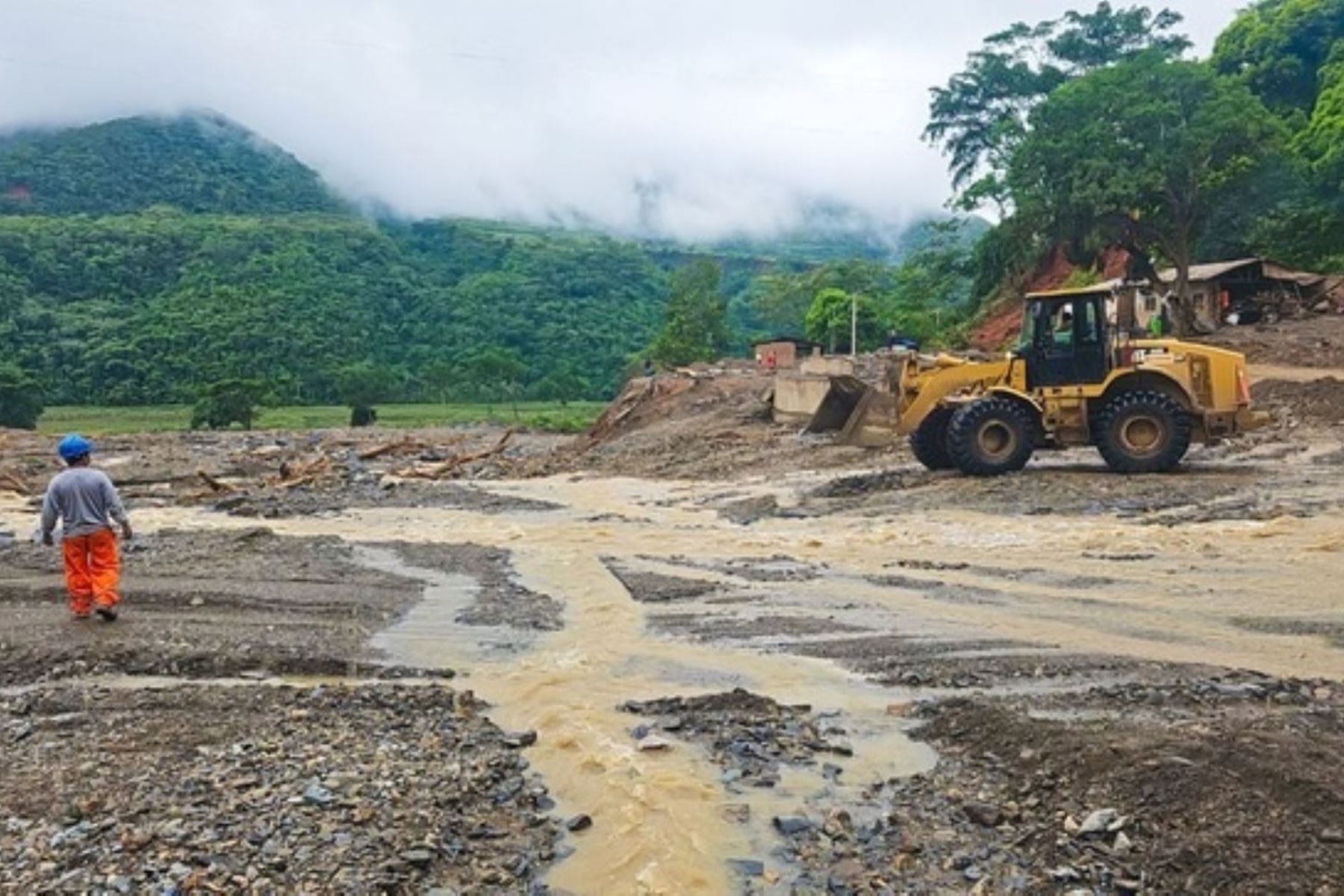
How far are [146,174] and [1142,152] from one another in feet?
476

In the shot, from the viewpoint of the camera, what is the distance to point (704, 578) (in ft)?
42.6

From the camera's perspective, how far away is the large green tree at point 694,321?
73.1m

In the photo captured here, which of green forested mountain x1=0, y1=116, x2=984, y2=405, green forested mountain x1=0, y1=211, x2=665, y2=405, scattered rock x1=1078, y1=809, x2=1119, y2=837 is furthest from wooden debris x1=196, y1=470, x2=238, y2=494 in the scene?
green forested mountain x1=0, y1=211, x2=665, y2=405

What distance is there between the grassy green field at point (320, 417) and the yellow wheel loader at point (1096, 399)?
1511 inches

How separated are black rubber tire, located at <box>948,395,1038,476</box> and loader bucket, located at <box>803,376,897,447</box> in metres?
5.19

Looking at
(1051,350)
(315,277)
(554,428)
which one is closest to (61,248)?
(315,277)

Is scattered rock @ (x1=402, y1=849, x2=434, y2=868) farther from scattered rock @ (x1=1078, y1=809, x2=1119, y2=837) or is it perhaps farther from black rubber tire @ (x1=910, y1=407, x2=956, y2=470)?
black rubber tire @ (x1=910, y1=407, x2=956, y2=470)

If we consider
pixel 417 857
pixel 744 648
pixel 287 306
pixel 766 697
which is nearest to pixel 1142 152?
pixel 744 648

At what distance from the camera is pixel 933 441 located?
20.4 meters

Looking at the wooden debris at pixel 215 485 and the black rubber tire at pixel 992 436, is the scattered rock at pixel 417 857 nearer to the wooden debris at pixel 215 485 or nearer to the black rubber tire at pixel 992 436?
the black rubber tire at pixel 992 436

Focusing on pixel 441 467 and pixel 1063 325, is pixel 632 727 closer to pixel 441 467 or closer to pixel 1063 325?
pixel 1063 325

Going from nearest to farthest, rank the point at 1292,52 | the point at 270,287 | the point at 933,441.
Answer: the point at 933,441
the point at 1292,52
the point at 270,287

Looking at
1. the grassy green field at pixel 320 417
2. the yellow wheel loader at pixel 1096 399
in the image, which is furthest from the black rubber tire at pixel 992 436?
the grassy green field at pixel 320 417

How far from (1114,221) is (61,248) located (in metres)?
106
